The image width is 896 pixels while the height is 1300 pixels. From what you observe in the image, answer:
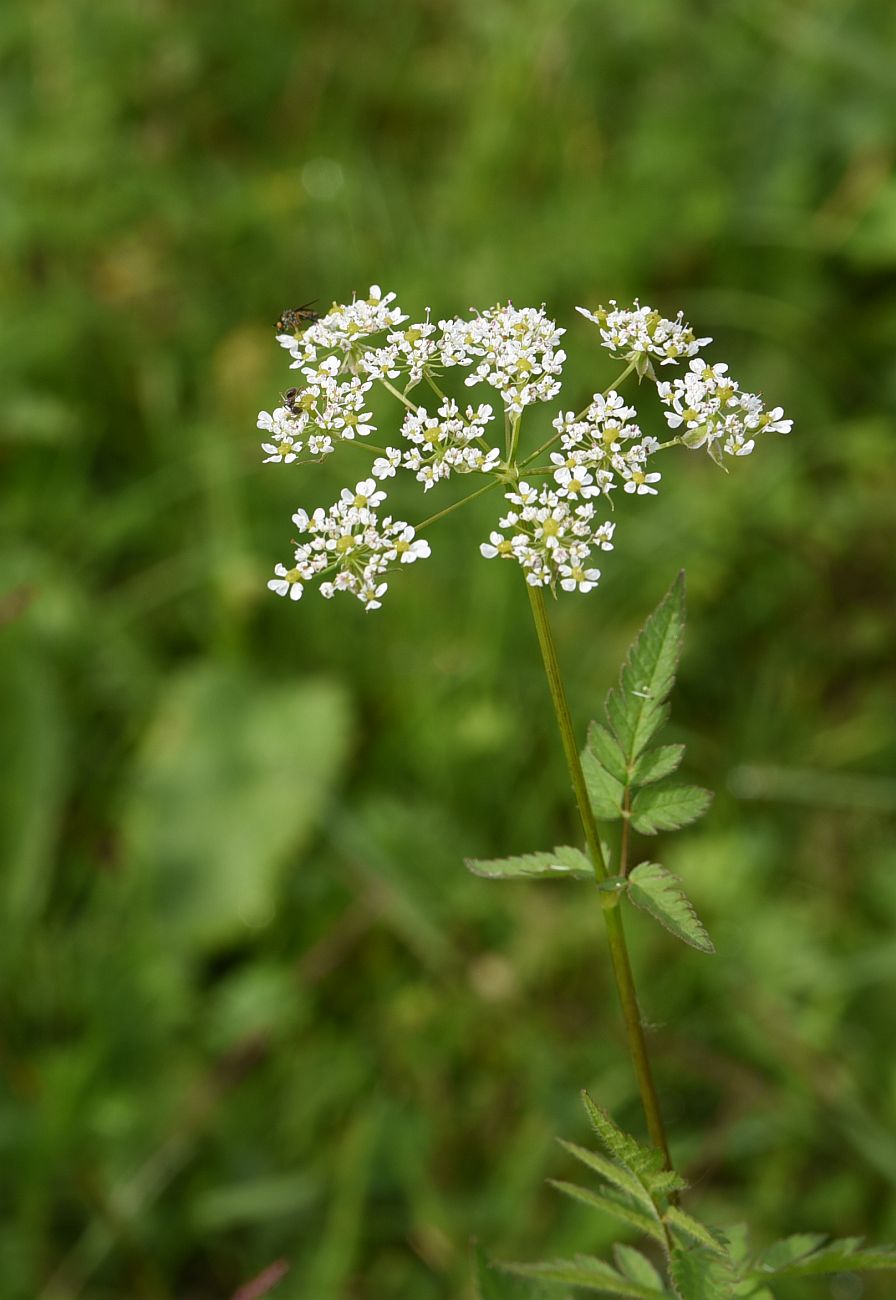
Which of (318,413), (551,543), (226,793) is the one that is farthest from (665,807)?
(226,793)

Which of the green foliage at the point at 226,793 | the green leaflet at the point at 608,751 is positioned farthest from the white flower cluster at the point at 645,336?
the green foliage at the point at 226,793

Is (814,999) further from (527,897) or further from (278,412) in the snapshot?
(278,412)

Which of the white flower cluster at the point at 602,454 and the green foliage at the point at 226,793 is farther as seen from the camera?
the green foliage at the point at 226,793

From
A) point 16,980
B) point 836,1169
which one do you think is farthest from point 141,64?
point 836,1169

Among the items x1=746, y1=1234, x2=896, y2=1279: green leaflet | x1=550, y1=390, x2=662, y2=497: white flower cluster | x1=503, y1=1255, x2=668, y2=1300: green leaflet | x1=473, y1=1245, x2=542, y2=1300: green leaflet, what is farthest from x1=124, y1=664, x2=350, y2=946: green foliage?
x1=550, y1=390, x2=662, y2=497: white flower cluster

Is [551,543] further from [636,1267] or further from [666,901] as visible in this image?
[636,1267]

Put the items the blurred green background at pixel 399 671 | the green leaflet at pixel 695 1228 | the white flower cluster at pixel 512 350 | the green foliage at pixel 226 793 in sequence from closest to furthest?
the green leaflet at pixel 695 1228
the white flower cluster at pixel 512 350
the blurred green background at pixel 399 671
the green foliage at pixel 226 793

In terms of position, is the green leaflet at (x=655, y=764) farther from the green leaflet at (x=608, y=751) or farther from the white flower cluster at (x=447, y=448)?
the white flower cluster at (x=447, y=448)
